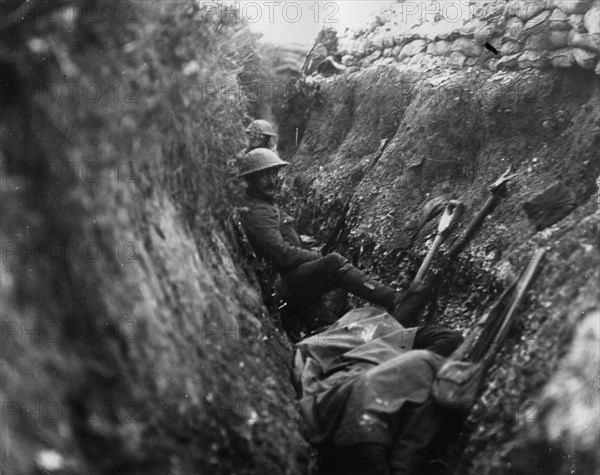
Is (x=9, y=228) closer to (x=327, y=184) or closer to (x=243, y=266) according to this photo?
(x=243, y=266)

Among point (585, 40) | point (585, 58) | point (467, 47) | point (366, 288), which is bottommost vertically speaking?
point (366, 288)

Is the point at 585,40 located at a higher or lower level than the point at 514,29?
lower

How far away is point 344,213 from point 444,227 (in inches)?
61.2

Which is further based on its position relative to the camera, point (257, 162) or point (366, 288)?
point (257, 162)

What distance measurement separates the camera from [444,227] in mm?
5543

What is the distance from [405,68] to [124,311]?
16.4 feet

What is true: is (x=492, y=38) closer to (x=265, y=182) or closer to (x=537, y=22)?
(x=537, y=22)

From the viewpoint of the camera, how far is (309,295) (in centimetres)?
577

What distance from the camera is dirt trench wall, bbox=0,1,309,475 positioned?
11.6ft

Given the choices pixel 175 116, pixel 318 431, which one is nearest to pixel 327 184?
pixel 175 116

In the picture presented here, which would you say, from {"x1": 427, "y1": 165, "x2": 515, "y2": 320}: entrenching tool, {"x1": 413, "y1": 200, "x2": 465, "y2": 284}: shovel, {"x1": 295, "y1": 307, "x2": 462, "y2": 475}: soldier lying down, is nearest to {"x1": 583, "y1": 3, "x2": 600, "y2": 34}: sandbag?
{"x1": 427, "y1": 165, "x2": 515, "y2": 320}: entrenching tool

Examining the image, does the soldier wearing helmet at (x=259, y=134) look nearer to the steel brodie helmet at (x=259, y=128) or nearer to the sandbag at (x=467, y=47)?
the steel brodie helmet at (x=259, y=128)

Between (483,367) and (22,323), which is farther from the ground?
(22,323)

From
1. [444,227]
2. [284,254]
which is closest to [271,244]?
[284,254]
